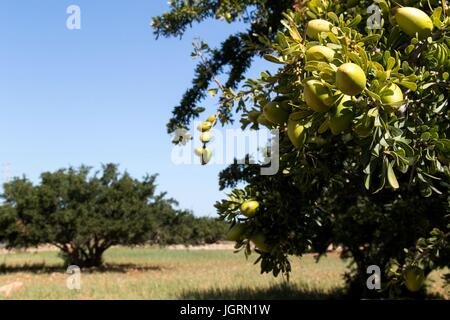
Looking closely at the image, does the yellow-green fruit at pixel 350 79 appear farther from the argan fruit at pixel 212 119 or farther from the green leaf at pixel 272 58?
the argan fruit at pixel 212 119

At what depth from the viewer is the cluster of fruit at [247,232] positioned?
1950 millimetres

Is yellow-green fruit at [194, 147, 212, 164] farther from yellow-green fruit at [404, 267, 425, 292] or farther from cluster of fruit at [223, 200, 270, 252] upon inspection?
yellow-green fruit at [404, 267, 425, 292]

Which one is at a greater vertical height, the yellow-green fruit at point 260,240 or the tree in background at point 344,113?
the tree in background at point 344,113

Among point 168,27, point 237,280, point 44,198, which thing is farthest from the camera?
point 44,198

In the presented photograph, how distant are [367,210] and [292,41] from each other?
5.44 metres

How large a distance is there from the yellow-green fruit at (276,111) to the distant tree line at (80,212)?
55.4ft

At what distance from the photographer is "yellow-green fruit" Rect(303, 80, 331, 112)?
1168 mm

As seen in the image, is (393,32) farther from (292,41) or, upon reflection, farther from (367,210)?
(367,210)

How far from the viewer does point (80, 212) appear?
19531 millimetres

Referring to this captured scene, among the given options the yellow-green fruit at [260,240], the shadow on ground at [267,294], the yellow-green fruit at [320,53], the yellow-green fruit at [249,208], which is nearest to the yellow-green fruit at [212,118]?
the yellow-green fruit at [249,208]

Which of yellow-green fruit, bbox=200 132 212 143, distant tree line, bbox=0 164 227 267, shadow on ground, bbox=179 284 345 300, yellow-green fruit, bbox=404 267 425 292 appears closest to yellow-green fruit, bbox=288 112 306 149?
yellow-green fruit, bbox=200 132 212 143

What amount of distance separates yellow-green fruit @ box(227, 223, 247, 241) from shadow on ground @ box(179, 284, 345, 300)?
9869 millimetres

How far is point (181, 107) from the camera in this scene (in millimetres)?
3465
